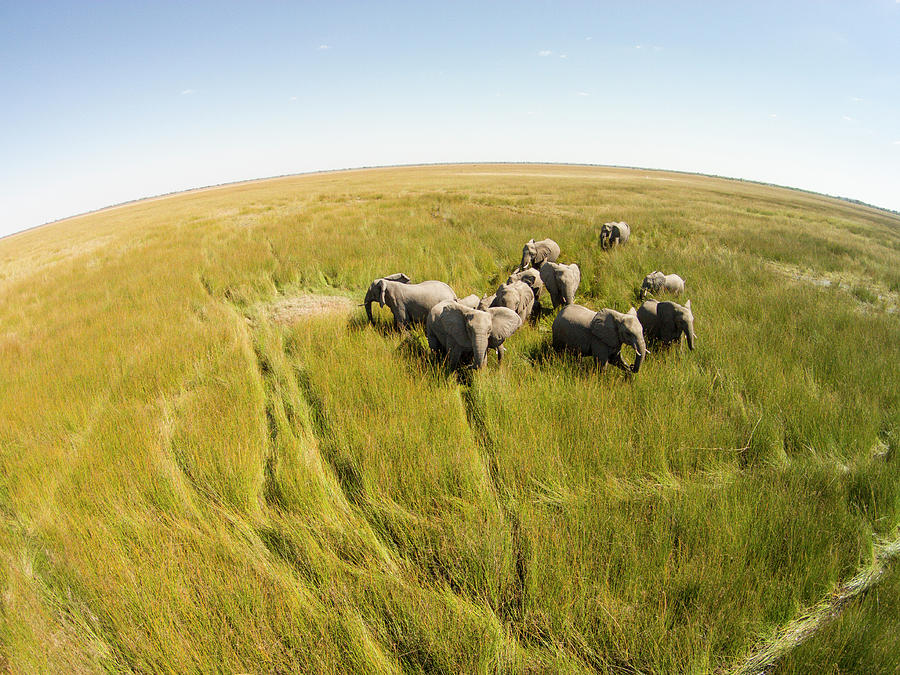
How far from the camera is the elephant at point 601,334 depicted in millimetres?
3857

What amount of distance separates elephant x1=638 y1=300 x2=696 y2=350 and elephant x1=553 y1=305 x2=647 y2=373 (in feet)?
2.30

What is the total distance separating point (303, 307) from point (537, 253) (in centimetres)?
565

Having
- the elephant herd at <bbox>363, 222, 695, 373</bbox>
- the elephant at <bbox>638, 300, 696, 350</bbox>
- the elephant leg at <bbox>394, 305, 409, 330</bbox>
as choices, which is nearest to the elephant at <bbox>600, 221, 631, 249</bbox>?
the elephant herd at <bbox>363, 222, 695, 373</bbox>

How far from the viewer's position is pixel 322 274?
9.15m

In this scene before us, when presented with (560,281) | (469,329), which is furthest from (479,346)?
(560,281)

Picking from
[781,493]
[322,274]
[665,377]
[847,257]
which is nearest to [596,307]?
[665,377]

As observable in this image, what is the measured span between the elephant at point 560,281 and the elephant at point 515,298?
622 millimetres

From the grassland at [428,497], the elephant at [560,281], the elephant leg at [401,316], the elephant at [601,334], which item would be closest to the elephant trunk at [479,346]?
the grassland at [428,497]

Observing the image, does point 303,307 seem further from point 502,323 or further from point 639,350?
point 639,350

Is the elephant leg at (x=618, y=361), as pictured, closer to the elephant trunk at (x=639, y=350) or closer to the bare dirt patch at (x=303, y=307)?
the elephant trunk at (x=639, y=350)

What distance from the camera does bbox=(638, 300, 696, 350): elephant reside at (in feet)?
14.7

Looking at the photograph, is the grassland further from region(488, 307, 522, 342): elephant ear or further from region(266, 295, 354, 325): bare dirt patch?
region(266, 295, 354, 325): bare dirt patch

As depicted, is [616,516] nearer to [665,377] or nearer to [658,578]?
[658,578]

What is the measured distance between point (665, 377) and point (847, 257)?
38.7ft
